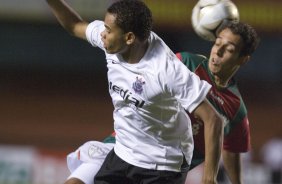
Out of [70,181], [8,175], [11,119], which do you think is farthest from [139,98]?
[11,119]

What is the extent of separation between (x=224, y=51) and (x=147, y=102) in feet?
2.55

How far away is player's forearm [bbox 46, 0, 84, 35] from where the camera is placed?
4.69m

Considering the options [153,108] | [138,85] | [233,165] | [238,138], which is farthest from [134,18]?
[233,165]

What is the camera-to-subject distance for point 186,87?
13.1ft

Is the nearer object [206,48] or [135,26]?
[135,26]

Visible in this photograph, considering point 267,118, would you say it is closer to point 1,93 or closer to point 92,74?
point 92,74

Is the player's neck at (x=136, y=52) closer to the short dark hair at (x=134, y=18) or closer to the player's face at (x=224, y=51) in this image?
the short dark hair at (x=134, y=18)

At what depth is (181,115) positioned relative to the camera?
14.1ft

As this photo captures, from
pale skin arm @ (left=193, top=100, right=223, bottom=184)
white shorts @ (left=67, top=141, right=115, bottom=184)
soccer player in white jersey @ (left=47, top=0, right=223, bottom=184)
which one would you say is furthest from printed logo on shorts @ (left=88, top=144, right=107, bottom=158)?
pale skin arm @ (left=193, top=100, right=223, bottom=184)

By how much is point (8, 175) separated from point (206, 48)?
477 cm

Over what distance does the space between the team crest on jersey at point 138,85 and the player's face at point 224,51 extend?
28.1 inches

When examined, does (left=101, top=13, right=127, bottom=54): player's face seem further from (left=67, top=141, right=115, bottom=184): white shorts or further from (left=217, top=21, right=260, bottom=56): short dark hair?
(left=217, top=21, right=260, bottom=56): short dark hair

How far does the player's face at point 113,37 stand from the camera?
4.22 m

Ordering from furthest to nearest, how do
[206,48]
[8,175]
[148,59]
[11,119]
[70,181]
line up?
[206,48] → [11,119] → [8,175] → [70,181] → [148,59]
